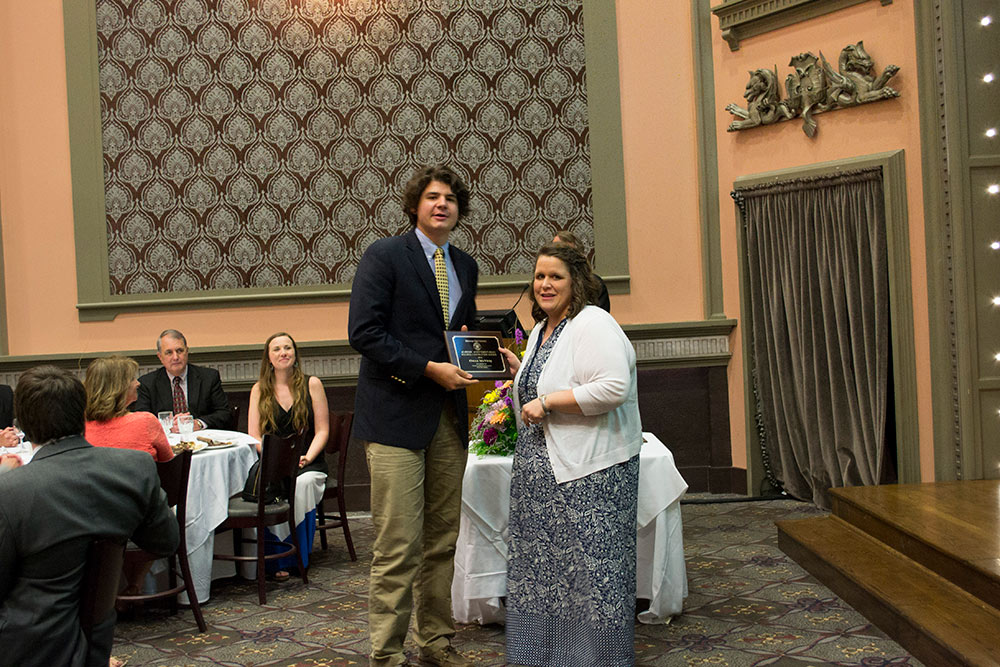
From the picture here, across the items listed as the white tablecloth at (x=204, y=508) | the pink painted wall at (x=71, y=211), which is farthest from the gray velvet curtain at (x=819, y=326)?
the white tablecloth at (x=204, y=508)

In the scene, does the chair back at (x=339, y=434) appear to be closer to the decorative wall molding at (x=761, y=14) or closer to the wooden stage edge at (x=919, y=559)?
the wooden stage edge at (x=919, y=559)

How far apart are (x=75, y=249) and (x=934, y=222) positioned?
5.86 metres

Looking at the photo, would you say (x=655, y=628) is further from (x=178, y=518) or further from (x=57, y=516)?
(x=57, y=516)

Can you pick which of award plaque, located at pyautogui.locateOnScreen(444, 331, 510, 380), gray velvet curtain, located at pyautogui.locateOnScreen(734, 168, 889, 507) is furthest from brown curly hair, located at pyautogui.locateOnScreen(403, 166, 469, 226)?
gray velvet curtain, located at pyautogui.locateOnScreen(734, 168, 889, 507)

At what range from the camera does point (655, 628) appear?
3826 mm

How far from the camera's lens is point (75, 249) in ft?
22.3

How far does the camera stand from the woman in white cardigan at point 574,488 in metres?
2.98

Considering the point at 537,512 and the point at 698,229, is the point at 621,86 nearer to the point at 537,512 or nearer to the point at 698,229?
the point at 698,229

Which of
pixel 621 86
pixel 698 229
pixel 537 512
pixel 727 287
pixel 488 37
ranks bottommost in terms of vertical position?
pixel 537 512

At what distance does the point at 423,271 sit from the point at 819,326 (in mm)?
3755

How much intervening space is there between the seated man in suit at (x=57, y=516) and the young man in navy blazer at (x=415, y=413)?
981mm

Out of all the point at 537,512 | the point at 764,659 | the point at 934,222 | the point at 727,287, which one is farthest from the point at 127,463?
the point at 727,287

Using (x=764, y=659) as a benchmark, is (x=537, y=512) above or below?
above

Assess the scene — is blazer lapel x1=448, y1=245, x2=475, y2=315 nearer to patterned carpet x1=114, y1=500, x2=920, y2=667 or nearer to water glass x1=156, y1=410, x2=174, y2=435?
patterned carpet x1=114, y1=500, x2=920, y2=667
